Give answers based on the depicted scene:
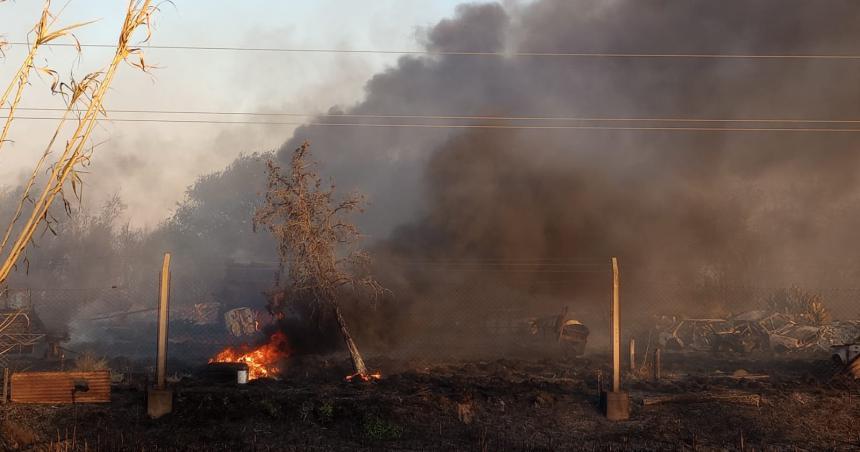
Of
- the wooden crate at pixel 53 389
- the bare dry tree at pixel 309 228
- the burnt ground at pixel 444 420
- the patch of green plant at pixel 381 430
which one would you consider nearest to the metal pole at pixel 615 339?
the burnt ground at pixel 444 420

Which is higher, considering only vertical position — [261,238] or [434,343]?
[261,238]

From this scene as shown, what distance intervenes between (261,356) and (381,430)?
25.9 feet

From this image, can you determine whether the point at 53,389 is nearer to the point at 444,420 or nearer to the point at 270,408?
the point at 270,408

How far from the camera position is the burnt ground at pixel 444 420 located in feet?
37.4

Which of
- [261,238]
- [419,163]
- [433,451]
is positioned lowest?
[433,451]

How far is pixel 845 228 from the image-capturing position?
36.0 meters

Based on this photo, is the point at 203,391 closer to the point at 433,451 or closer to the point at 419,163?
the point at 433,451

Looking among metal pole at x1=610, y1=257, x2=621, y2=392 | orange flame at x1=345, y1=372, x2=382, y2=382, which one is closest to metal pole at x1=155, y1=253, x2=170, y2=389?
orange flame at x1=345, y1=372, x2=382, y2=382

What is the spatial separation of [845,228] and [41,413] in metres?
35.0

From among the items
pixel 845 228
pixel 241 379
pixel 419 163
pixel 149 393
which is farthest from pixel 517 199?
pixel 149 393

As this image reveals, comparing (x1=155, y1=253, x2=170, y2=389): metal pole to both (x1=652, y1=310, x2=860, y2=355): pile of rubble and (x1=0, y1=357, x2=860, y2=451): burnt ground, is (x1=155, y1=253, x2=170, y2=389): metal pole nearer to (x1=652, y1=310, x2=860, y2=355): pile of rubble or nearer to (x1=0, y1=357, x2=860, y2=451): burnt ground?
(x1=0, y1=357, x2=860, y2=451): burnt ground

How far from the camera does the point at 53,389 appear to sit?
13211mm

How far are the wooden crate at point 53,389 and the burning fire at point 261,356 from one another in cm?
428

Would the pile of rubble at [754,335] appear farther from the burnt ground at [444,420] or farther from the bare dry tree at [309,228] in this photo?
the bare dry tree at [309,228]
